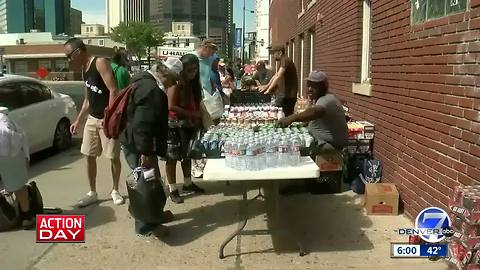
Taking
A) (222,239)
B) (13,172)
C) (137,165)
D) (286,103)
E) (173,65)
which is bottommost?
(222,239)

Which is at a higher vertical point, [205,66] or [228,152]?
[205,66]

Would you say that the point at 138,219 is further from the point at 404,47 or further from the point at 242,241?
the point at 404,47

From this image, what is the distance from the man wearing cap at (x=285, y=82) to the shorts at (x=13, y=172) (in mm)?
5062

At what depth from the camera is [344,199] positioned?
670 centimetres

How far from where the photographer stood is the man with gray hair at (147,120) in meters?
5.18

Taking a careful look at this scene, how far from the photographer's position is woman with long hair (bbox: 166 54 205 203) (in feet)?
21.3

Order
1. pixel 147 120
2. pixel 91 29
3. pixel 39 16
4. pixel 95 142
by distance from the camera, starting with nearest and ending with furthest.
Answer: pixel 147 120
pixel 95 142
pixel 39 16
pixel 91 29

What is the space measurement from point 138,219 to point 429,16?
3352 mm

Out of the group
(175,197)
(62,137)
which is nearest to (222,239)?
(175,197)

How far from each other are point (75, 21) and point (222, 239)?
16786 centimetres

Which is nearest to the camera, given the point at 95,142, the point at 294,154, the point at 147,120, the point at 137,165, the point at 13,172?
the point at 294,154

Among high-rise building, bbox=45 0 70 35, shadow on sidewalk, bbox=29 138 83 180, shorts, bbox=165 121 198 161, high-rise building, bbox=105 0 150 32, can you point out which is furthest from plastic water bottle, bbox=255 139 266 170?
high-rise building, bbox=45 0 70 35

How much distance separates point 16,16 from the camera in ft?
409

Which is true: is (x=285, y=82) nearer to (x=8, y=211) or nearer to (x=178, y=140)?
(x=178, y=140)
